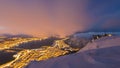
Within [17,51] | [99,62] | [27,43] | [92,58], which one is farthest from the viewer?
[27,43]

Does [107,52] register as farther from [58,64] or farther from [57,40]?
[57,40]

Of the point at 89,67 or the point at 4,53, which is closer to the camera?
the point at 89,67

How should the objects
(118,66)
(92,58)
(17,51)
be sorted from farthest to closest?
(17,51) < (92,58) < (118,66)

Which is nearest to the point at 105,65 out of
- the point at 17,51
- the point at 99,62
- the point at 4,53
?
the point at 99,62

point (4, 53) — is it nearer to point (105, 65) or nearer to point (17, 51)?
point (17, 51)

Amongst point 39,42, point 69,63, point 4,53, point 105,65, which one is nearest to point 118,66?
point 105,65

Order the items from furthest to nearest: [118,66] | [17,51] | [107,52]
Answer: [17,51] → [107,52] → [118,66]

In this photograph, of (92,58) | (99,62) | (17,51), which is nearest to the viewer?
(99,62)

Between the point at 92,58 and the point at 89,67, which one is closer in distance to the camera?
the point at 89,67
